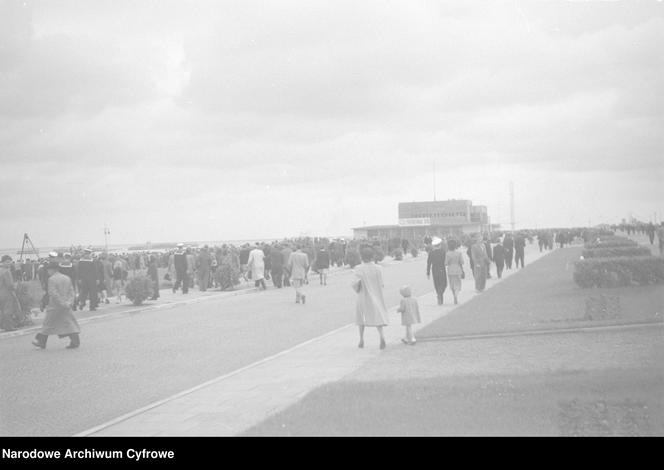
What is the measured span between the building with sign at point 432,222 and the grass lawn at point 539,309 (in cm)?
6652

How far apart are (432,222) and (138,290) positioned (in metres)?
89.0

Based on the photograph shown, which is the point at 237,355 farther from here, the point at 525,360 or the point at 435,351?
the point at 525,360

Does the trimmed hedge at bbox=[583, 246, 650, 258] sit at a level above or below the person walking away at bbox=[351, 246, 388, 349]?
above

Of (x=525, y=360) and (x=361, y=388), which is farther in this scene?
(x=525, y=360)

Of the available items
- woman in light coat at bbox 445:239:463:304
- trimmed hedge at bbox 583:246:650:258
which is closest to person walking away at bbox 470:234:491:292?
woman in light coat at bbox 445:239:463:304

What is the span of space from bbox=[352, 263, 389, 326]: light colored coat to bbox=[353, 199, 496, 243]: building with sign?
74.5 m

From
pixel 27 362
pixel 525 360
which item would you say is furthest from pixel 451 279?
pixel 27 362

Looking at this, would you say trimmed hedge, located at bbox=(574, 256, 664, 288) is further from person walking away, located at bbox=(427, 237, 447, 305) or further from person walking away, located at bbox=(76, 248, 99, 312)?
person walking away, located at bbox=(76, 248, 99, 312)

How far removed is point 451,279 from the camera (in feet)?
60.4

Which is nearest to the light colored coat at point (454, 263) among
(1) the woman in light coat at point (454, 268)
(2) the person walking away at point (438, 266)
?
(1) the woman in light coat at point (454, 268)

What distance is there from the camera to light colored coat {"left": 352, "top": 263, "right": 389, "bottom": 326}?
11.5 meters

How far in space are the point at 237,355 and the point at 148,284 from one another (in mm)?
11301
